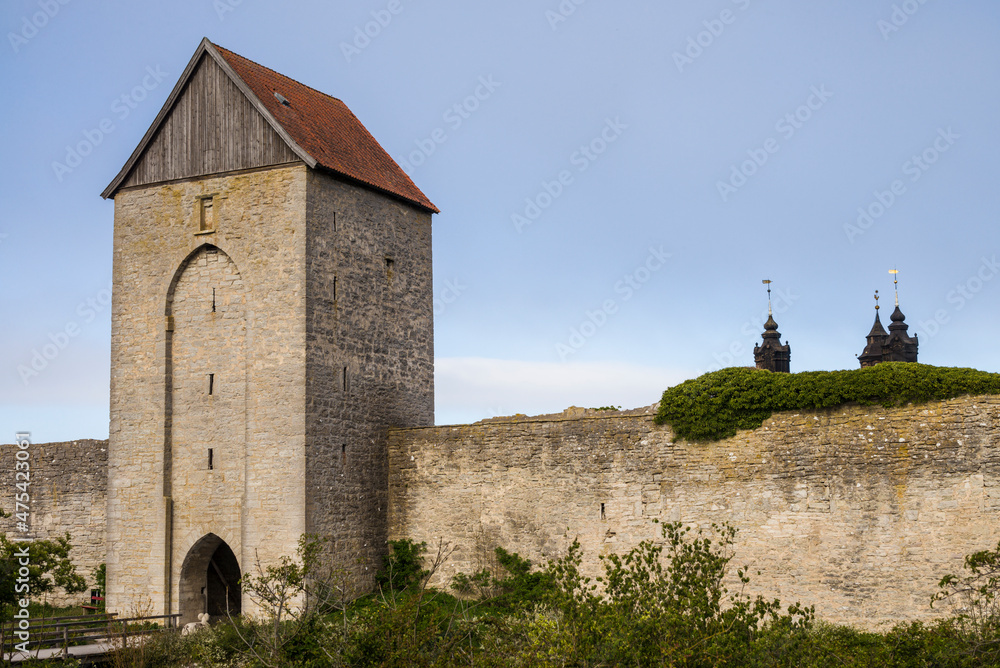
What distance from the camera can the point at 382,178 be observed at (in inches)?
968

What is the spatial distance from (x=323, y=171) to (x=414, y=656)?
1173 cm

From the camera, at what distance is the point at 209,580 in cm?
2348

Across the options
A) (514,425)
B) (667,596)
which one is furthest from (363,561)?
(667,596)

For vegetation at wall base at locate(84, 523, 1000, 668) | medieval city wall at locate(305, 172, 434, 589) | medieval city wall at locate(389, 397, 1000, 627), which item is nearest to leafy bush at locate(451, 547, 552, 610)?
medieval city wall at locate(389, 397, 1000, 627)

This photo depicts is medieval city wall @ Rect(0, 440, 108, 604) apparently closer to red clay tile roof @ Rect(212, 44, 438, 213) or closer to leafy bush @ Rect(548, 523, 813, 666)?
red clay tile roof @ Rect(212, 44, 438, 213)

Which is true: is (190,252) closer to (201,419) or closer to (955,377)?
(201,419)

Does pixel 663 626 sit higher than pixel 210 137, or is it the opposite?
pixel 210 137

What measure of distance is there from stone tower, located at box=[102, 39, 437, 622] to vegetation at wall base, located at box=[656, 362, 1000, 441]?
22.3 ft

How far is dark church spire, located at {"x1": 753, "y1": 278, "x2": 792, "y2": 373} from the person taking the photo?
5825cm

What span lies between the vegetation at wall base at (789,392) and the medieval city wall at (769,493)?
21cm

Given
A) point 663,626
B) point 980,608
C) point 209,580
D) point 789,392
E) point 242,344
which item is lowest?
point 209,580

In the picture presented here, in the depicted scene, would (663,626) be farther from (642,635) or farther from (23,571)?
(23,571)

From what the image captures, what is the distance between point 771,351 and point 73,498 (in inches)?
1614

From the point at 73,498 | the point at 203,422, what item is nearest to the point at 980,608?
the point at 203,422
